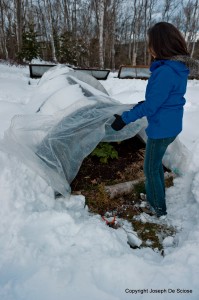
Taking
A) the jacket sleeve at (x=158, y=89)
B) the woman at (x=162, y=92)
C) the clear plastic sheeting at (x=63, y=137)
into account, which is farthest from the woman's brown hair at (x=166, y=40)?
the clear plastic sheeting at (x=63, y=137)

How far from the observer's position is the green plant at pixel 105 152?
134 inches

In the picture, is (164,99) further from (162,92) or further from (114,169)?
(114,169)

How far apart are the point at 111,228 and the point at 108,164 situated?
1122 mm

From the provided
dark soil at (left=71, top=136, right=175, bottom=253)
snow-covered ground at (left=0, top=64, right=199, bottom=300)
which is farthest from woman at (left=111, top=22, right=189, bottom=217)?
snow-covered ground at (left=0, top=64, right=199, bottom=300)

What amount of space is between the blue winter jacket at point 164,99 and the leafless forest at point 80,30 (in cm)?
1559

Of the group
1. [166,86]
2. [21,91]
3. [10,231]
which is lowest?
[10,231]

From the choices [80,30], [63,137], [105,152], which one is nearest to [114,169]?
[105,152]

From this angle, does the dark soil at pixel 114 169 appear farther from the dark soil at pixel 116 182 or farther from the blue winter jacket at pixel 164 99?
the blue winter jacket at pixel 164 99

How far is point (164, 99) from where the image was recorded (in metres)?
2.14

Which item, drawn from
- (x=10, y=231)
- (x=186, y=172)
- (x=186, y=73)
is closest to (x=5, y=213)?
(x=10, y=231)

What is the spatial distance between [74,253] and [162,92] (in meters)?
1.49

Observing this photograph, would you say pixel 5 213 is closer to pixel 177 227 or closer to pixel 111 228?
pixel 111 228

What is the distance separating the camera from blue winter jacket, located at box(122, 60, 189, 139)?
207 centimetres

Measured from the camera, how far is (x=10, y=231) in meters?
2.23
